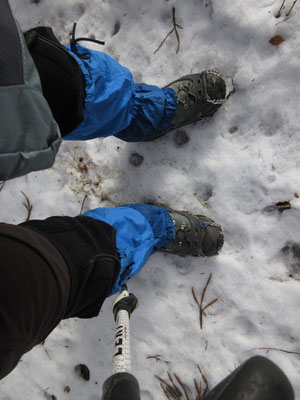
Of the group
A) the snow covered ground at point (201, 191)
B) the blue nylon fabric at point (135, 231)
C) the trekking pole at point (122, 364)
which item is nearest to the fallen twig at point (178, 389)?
the snow covered ground at point (201, 191)

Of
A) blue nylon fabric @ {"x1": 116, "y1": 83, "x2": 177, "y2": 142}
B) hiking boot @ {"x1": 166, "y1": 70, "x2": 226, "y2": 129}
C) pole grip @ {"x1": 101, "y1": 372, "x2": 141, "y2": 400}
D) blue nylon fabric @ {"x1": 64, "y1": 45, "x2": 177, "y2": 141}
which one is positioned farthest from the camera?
hiking boot @ {"x1": 166, "y1": 70, "x2": 226, "y2": 129}

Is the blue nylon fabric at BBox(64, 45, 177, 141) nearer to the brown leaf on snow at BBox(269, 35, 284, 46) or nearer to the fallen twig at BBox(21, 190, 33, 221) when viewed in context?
the brown leaf on snow at BBox(269, 35, 284, 46)

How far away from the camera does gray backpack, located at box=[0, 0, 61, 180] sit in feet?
2.53

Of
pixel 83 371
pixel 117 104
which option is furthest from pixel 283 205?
pixel 83 371

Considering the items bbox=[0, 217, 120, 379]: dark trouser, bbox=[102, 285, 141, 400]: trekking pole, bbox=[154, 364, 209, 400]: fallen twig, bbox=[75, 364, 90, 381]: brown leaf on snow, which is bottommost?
bbox=[75, 364, 90, 381]: brown leaf on snow

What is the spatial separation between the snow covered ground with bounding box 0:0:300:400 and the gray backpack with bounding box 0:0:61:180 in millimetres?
1048

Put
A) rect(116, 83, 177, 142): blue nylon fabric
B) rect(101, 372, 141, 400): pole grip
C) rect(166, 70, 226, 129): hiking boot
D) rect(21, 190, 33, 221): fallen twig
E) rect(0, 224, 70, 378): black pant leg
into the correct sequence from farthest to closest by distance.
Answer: rect(21, 190, 33, 221): fallen twig < rect(166, 70, 226, 129): hiking boot < rect(116, 83, 177, 142): blue nylon fabric < rect(101, 372, 141, 400): pole grip < rect(0, 224, 70, 378): black pant leg

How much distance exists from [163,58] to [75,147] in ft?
2.60

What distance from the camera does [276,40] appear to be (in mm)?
1644

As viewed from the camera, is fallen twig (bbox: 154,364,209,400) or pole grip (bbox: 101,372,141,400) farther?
fallen twig (bbox: 154,364,209,400)

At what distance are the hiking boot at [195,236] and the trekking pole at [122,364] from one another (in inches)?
15.9

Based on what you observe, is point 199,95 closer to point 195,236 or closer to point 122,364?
point 195,236

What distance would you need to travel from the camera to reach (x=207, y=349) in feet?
5.72

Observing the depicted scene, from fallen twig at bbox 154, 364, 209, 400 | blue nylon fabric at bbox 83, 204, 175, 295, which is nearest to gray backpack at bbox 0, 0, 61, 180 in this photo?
blue nylon fabric at bbox 83, 204, 175, 295
